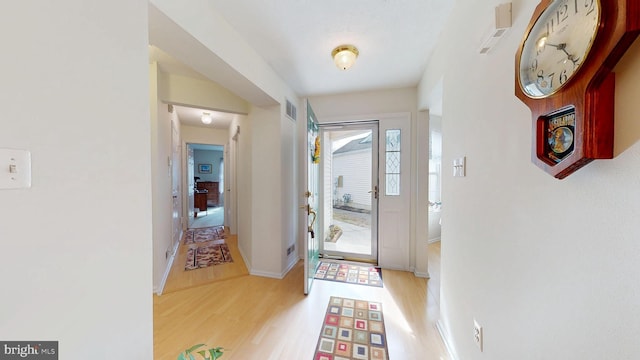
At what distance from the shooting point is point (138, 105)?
41.4 inches

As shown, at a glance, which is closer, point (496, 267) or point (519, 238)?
point (519, 238)

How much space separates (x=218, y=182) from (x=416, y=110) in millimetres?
7738

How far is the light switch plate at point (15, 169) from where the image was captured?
63 centimetres

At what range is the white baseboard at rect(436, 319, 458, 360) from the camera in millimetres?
1487

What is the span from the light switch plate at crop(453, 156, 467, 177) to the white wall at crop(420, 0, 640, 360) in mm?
49

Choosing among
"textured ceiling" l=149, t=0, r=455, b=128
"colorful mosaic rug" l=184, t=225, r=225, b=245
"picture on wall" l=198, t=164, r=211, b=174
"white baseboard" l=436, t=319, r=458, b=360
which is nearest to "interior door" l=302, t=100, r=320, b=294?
"textured ceiling" l=149, t=0, r=455, b=128

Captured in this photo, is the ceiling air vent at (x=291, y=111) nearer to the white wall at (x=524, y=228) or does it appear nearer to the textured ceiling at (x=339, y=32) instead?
the textured ceiling at (x=339, y=32)

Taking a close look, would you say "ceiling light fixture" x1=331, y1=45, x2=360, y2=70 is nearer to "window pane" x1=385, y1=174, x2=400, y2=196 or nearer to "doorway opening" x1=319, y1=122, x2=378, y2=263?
"doorway opening" x1=319, y1=122, x2=378, y2=263

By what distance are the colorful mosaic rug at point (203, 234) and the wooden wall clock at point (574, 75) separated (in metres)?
4.76

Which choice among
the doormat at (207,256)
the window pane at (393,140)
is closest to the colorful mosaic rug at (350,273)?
the doormat at (207,256)

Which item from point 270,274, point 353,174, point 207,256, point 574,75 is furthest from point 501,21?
point 207,256

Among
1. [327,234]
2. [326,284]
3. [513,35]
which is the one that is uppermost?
[513,35]

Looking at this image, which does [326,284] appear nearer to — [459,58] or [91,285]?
[91,285]

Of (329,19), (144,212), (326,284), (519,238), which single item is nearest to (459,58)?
(329,19)
